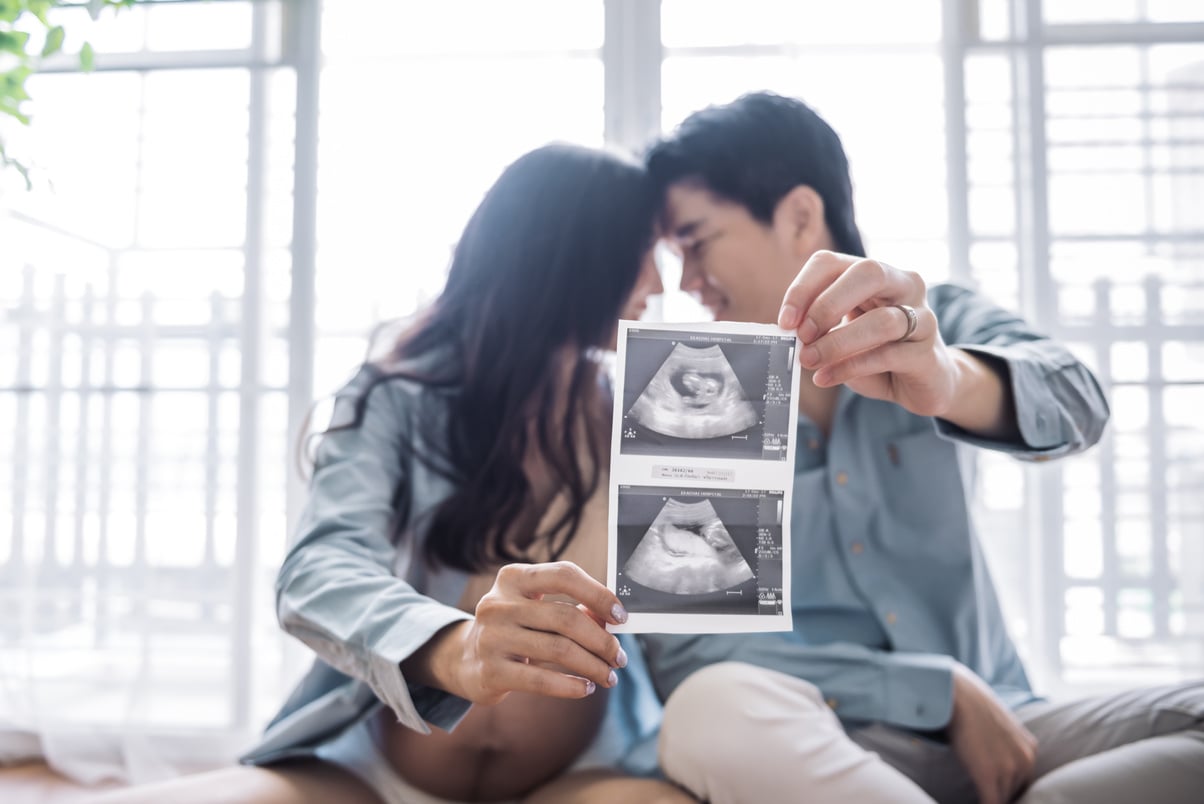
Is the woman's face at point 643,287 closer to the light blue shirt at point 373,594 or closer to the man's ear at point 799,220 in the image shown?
the man's ear at point 799,220

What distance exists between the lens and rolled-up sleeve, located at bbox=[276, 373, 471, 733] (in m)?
0.87

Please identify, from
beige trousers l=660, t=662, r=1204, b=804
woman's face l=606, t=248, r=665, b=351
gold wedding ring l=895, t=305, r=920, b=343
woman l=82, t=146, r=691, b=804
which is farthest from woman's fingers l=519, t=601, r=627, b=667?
woman's face l=606, t=248, r=665, b=351

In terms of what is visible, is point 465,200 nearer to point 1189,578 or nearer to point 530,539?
point 530,539

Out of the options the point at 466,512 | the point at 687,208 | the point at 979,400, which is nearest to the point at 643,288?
the point at 687,208

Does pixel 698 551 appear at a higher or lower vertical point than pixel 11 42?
lower

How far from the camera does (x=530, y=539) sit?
121 centimetres

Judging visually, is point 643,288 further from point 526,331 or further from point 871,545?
point 871,545

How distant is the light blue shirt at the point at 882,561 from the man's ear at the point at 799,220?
0.25 meters

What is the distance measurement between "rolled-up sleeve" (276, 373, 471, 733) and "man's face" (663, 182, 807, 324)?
0.53 meters

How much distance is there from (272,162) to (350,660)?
5.09ft

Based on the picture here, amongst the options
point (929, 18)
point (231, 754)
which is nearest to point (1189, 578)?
point (929, 18)

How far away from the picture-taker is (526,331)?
132 cm

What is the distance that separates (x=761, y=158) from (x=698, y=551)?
32.5 inches

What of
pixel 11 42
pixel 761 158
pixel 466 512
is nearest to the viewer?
pixel 466 512
